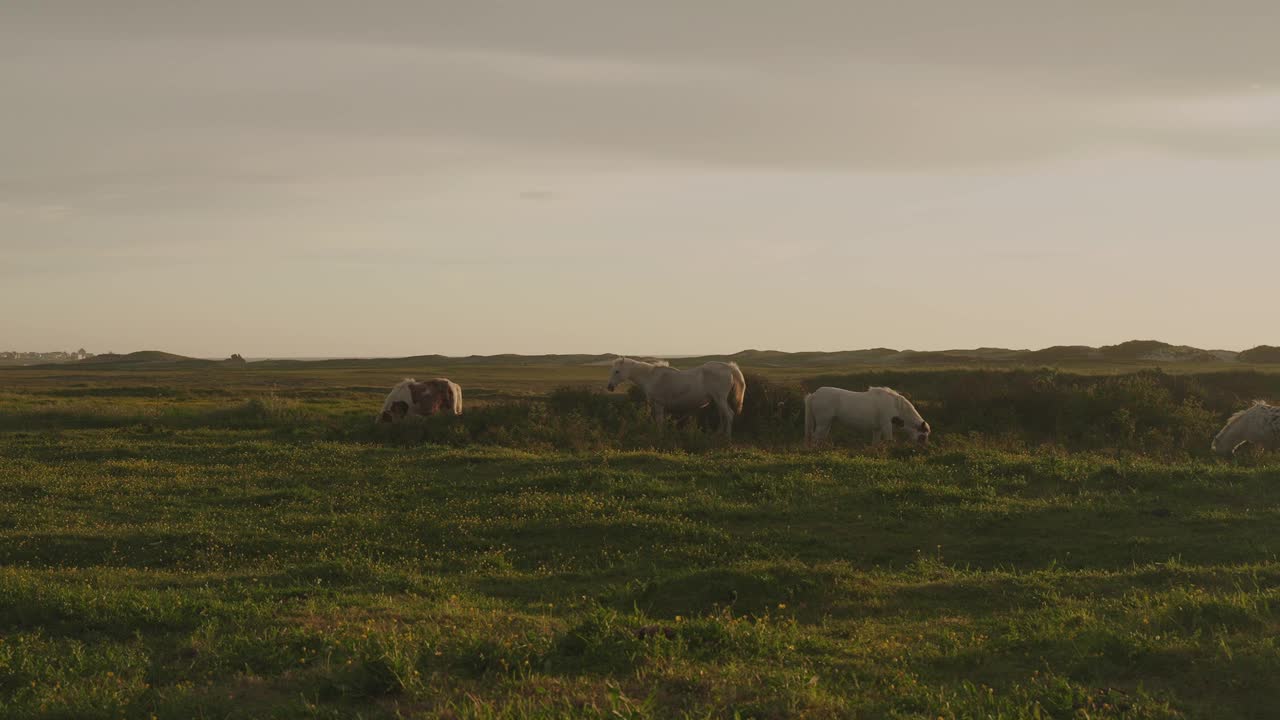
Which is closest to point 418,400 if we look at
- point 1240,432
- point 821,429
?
point 821,429

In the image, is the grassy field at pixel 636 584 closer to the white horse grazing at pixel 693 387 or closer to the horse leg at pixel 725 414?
the horse leg at pixel 725 414

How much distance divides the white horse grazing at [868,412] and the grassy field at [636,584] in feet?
11.4

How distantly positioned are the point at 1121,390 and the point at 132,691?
2753 cm

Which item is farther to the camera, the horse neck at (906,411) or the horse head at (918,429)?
the horse neck at (906,411)

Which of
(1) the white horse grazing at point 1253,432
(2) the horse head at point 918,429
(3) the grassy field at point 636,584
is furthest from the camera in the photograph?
(2) the horse head at point 918,429

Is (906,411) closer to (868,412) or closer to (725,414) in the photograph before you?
(868,412)

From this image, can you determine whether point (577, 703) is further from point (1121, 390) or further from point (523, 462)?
point (1121, 390)

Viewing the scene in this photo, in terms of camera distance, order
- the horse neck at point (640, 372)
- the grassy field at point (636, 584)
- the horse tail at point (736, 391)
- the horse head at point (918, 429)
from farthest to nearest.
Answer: the horse neck at point (640, 372), the horse tail at point (736, 391), the horse head at point (918, 429), the grassy field at point (636, 584)

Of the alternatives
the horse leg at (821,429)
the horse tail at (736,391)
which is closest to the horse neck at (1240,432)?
the horse leg at (821,429)

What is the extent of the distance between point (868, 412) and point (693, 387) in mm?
5486

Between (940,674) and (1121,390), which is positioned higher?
(1121,390)

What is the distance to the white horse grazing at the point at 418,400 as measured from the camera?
28.6 metres

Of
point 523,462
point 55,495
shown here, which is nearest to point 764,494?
point 523,462

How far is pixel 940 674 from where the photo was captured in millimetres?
7664
